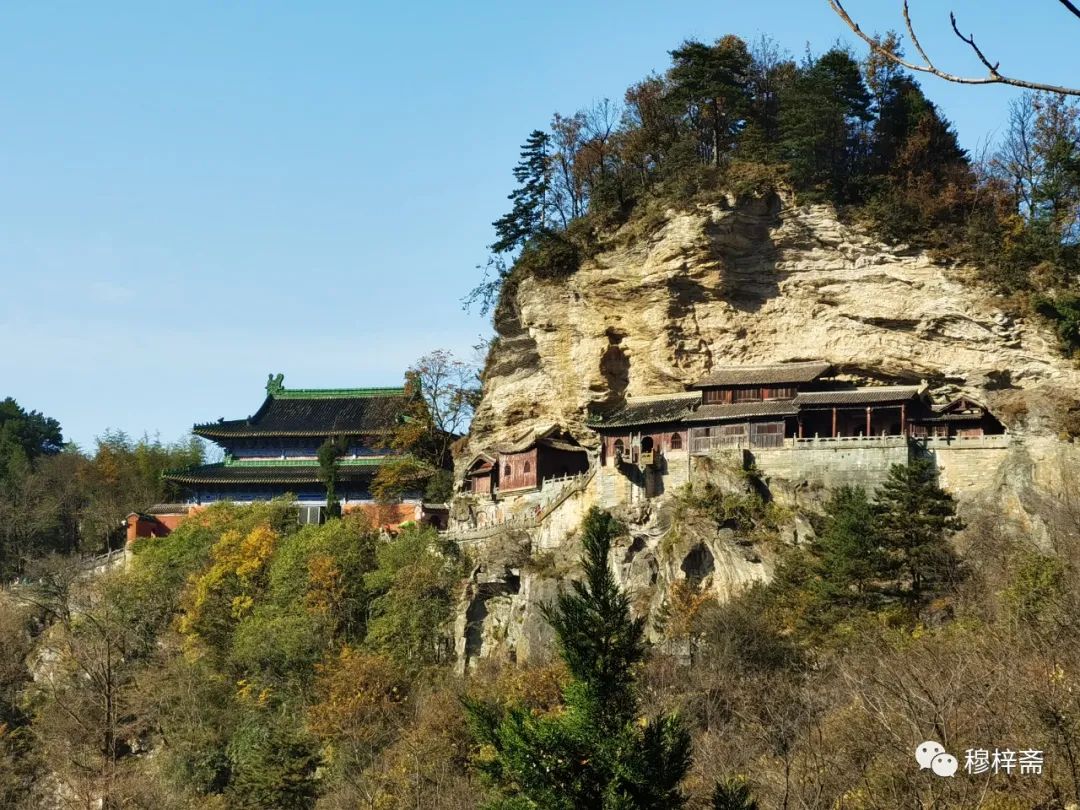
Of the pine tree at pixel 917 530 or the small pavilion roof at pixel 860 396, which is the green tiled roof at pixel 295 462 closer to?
the small pavilion roof at pixel 860 396

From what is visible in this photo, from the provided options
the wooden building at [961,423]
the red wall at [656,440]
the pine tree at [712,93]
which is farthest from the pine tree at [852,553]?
the pine tree at [712,93]

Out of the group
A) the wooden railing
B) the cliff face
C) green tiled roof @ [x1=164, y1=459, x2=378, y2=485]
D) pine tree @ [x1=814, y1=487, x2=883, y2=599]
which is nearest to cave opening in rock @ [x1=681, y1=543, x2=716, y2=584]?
pine tree @ [x1=814, y1=487, x2=883, y2=599]

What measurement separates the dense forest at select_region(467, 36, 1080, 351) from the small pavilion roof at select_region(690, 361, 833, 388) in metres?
5.16

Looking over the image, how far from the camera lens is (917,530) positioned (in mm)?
35906

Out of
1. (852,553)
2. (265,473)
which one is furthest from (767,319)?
(265,473)

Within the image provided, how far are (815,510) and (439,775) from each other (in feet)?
44.7

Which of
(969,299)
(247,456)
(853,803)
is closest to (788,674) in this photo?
(853,803)

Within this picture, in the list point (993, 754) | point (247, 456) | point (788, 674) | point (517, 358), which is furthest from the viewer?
point (247, 456)

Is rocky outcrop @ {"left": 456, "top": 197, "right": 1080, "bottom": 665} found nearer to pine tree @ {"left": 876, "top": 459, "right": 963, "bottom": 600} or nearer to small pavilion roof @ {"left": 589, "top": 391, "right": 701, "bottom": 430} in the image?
small pavilion roof @ {"left": 589, "top": 391, "right": 701, "bottom": 430}

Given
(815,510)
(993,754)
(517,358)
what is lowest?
(993,754)

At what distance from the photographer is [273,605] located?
5016 centimetres

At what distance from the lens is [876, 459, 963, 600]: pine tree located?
35.6 metres

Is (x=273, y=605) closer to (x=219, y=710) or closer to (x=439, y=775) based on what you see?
(x=219, y=710)

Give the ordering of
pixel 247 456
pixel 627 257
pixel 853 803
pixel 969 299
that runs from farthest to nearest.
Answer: pixel 247 456
pixel 627 257
pixel 969 299
pixel 853 803
